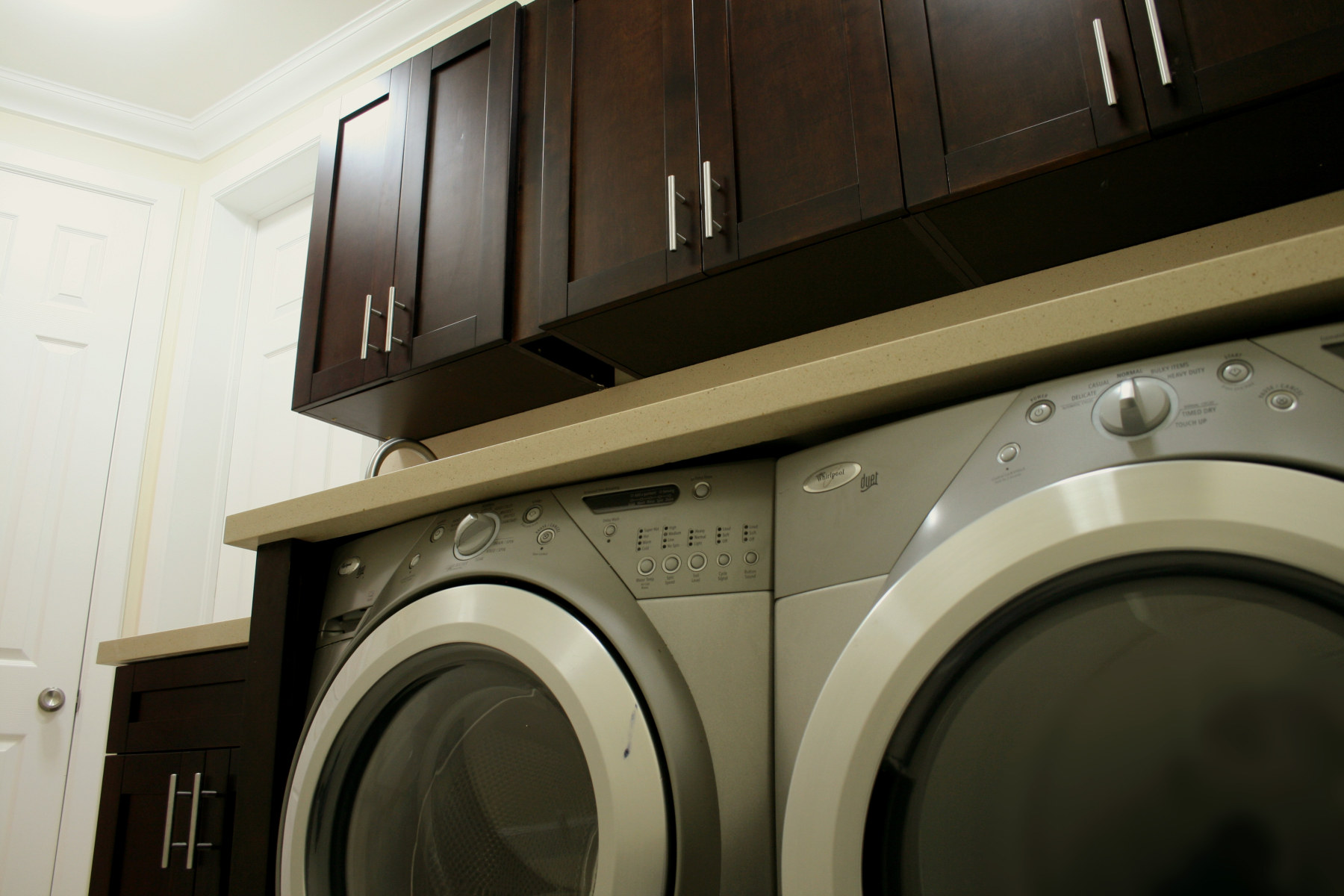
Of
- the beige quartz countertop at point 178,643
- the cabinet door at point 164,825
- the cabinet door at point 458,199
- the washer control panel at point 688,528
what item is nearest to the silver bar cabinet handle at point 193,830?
the cabinet door at point 164,825

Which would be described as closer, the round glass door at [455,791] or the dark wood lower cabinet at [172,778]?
the round glass door at [455,791]

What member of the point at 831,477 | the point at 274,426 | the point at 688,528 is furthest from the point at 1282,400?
the point at 274,426

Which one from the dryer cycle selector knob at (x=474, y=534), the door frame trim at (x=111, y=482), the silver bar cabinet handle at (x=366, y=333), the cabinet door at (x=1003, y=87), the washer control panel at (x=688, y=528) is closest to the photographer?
the washer control panel at (x=688, y=528)

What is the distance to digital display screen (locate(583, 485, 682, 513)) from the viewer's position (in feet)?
2.39

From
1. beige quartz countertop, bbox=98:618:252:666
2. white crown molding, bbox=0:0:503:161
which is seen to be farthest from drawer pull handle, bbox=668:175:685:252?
white crown molding, bbox=0:0:503:161

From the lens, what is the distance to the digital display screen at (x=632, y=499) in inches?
28.7

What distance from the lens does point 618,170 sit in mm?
1443

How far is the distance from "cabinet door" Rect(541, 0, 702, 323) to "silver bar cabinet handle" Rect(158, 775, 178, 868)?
0.86 m

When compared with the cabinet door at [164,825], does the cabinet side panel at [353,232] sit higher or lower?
higher

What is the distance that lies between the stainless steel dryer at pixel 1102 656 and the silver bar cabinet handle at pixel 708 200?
770mm

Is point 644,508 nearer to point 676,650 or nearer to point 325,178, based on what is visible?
point 676,650

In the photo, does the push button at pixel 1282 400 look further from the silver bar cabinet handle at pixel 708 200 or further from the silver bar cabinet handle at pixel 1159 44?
the silver bar cabinet handle at pixel 708 200

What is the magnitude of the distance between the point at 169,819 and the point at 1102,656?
109 cm

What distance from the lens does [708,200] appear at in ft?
4.21
